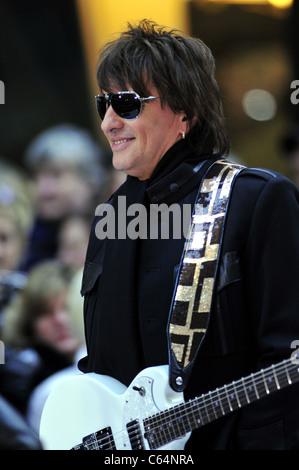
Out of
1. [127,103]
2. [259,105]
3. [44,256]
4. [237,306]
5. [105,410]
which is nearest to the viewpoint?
[237,306]

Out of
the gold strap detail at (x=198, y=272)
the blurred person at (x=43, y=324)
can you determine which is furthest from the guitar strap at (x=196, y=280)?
the blurred person at (x=43, y=324)

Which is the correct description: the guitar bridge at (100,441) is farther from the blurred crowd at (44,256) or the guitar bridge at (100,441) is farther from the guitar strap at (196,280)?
the blurred crowd at (44,256)

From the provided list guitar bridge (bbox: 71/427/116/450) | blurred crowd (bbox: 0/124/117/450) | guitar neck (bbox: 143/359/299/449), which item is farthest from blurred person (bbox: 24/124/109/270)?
guitar neck (bbox: 143/359/299/449)

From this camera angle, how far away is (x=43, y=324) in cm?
559

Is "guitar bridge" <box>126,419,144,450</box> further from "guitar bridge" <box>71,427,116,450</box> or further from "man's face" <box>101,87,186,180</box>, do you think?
"man's face" <box>101,87,186,180</box>

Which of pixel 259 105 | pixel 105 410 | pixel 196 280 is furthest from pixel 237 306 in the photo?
pixel 259 105

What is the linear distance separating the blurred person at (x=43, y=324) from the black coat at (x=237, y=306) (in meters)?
2.31

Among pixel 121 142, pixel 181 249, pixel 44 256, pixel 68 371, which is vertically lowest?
pixel 68 371

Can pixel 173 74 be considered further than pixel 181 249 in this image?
Yes

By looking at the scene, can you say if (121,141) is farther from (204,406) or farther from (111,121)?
(204,406)

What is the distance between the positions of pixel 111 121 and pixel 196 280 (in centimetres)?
77

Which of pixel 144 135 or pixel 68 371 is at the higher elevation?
pixel 144 135

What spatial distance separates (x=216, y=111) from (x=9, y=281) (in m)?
2.98

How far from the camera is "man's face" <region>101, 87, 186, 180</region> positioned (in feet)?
10.4
